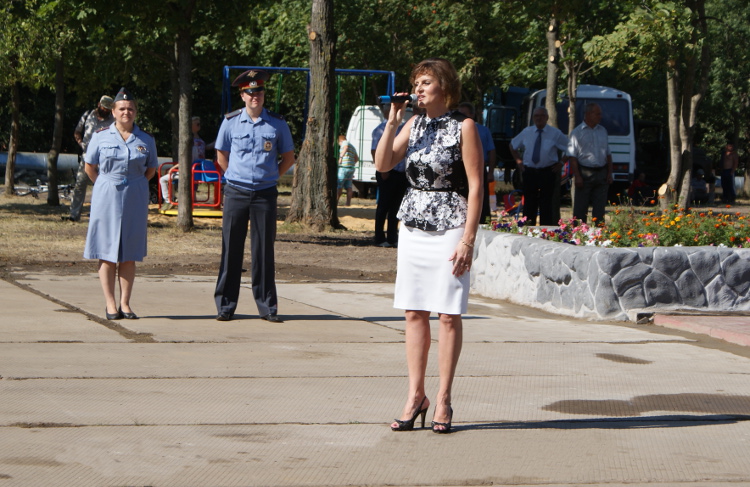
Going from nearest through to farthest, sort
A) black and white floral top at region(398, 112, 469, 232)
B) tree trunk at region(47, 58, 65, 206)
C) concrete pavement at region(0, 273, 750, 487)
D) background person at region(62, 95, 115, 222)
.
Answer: concrete pavement at region(0, 273, 750, 487)
black and white floral top at region(398, 112, 469, 232)
background person at region(62, 95, 115, 222)
tree trunk at region(47, 58, 65, 206)

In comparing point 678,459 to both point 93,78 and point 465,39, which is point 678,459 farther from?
point 465,39

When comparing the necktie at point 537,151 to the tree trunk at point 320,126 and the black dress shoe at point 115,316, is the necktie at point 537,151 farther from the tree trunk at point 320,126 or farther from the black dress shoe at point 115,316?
the black dress shoe at point 115,316

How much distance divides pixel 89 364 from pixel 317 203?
420 inches

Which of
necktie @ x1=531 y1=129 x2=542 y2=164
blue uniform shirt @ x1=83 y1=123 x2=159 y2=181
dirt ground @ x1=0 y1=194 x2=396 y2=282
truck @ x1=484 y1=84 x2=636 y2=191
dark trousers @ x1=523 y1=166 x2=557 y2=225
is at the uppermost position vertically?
truck @ x1=484 y1=84 x2=636 y2=191

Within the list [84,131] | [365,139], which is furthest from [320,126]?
[365,139]

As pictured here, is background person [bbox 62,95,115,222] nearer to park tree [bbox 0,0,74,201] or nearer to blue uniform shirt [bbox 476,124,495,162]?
park tree [bbox 0,0,74,201]

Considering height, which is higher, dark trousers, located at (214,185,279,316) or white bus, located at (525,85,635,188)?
white bus, located at (525,85,635,188)

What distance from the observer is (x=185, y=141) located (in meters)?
16.0

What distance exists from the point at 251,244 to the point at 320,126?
343 inches

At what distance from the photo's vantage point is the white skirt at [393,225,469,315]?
505cm

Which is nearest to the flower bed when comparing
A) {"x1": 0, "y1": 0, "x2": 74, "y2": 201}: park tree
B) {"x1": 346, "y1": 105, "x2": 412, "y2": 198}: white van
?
{"x1": 0, "y1": 0, "x2": 74, "y2": 201}: park tree

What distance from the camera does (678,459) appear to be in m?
4.69

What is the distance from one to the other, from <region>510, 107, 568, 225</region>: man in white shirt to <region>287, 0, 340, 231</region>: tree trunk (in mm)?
3632

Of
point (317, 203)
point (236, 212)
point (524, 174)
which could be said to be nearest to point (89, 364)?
point (236, 212)
